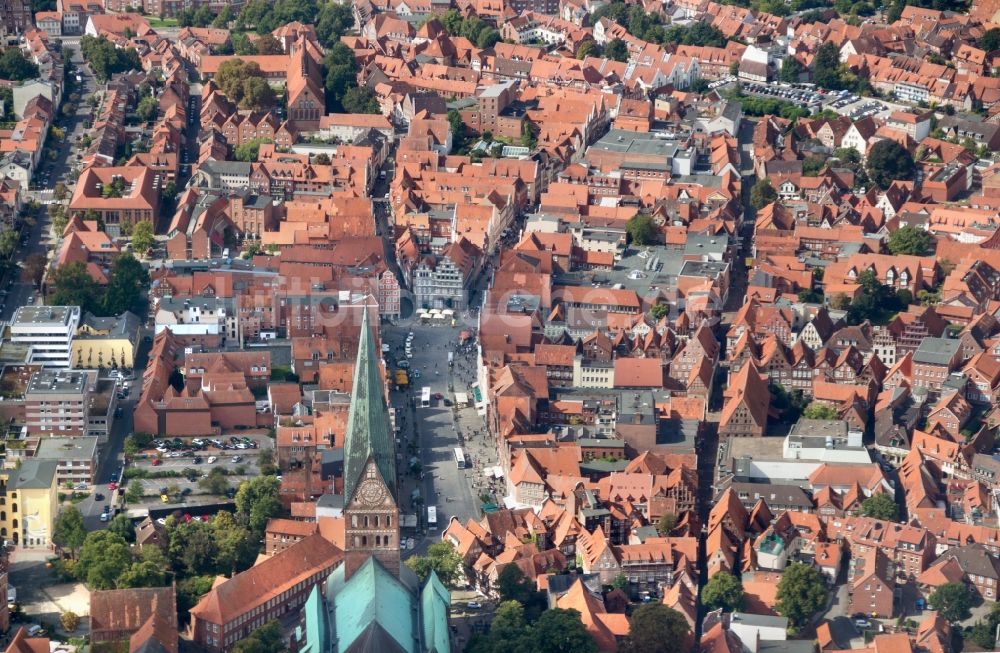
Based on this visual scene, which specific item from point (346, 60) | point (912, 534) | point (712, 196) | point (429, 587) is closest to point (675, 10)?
point (346, 60)

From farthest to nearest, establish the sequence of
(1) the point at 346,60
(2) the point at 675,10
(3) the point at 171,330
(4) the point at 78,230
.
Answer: (2) the point at 675,10
(1) the point at 346,60
(4) the point at 78,230
(3) the point at 171,330

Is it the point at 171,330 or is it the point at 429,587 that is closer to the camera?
the point at 429,587

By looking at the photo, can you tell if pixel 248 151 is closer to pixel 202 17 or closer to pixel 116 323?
pixel 116 323

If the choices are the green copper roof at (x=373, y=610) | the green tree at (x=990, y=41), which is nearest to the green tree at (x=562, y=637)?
the green copper roof at (x=373, y=610)

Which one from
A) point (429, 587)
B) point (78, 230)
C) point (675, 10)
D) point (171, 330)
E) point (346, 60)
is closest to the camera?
point (429, 587)

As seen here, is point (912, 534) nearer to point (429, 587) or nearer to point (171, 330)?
point (429, 587)
